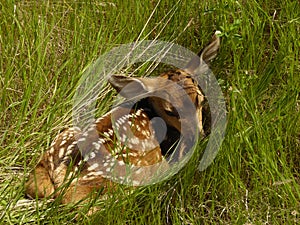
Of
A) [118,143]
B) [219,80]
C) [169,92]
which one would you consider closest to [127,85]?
[169,92]

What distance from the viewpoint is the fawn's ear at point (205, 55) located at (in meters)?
4.03

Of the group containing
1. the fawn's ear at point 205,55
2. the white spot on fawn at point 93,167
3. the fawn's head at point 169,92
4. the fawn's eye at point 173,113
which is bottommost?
the white spot on fawn at point 93,167

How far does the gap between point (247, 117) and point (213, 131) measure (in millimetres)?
234

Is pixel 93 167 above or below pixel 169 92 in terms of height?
below

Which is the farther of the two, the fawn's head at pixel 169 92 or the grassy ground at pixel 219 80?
the fawn's head at pixel 169 92

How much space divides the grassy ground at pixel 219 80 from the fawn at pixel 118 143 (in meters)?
0.10

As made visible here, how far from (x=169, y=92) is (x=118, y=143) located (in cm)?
47

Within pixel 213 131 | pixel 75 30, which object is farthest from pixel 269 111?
pixel 75 30

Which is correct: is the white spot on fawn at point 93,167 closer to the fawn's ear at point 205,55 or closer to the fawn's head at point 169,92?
the fawn's head at point 169,92

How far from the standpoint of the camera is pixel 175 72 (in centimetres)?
402

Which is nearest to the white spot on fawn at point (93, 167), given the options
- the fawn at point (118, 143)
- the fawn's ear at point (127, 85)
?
the fawn at point (118, 143)

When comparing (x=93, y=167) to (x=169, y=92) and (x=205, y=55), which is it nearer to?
(x=169, y=92)

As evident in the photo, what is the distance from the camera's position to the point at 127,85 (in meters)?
3.88

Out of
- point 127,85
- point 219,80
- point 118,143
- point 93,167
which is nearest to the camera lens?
point 93,167
